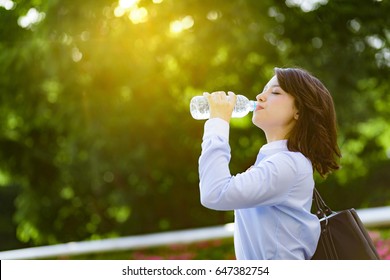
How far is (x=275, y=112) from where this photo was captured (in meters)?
1.77

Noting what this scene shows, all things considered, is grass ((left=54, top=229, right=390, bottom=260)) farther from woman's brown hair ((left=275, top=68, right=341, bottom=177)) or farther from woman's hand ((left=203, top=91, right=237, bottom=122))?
woman's hand ((left=203, top=91, right=237, bottom=122))

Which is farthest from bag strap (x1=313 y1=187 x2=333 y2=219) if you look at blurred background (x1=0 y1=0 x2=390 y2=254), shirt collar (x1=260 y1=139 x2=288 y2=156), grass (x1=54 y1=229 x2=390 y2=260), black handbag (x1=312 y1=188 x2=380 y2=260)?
blurred background (x1=0 y1=0 x2=390 y2=254)

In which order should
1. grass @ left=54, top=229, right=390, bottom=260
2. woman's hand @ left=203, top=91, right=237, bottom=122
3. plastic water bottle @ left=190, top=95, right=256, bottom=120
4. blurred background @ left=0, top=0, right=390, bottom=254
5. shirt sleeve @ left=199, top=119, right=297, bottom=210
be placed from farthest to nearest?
blurred background @ left=0, top=0, right=390, bottom=254 → grass @ left=54, top=229, right=390, bottom=260 → plastic water bottle @ left=190, top=95, right=256, bottom=120 → woman's hand @ left=203, top=91, right=237, bottom=122 → shirt sleeve @ left=199, top=119, right=297, bottom=210

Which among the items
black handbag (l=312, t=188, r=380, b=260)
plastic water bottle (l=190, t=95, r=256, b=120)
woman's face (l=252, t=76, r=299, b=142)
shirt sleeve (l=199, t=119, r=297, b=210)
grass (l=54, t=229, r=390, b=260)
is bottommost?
grass (l=54, t=229, r=390, b=260)

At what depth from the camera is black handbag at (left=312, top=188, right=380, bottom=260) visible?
5.51ft

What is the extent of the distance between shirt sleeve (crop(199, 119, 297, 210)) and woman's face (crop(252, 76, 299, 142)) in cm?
18

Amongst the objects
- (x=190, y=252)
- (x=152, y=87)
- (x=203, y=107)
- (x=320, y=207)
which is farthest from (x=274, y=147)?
(x=152, y=87)

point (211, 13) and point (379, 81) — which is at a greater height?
point (211, 13)

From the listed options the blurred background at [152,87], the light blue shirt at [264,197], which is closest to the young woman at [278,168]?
the light blue shirt at [264,197]

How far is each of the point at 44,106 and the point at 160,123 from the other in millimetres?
1946

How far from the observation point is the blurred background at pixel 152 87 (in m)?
8.45

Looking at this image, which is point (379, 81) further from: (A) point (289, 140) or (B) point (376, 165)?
(A) point (289, 140)
